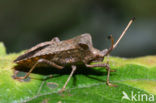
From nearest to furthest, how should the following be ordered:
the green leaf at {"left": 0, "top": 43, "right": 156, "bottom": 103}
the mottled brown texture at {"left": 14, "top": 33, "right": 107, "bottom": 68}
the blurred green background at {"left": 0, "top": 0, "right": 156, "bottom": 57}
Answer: the green leaf at {"left": 0, "top": 43, "right": 156, "bottom": 103}
the mottled brown texture at {"left": 14, "top": 33, "right": 107, "bottom": 68}
the blurred green background at {"left": 0, "top": 0, "right": 156, "bottom": 57}

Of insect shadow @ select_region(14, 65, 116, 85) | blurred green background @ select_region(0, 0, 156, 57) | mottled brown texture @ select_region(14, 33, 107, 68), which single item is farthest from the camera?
blurred green background @ select_region(0, 0, 156, 57)

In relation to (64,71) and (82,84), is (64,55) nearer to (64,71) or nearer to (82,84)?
(64,71)

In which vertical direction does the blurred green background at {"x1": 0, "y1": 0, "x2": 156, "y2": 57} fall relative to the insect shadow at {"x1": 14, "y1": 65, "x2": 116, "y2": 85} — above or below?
above

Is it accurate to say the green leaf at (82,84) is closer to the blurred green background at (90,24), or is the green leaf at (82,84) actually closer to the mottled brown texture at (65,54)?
the mottled brown texture at (65,54)

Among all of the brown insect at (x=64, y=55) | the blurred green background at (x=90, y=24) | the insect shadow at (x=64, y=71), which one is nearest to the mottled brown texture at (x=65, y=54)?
the brown insect at (x=64, y=55)

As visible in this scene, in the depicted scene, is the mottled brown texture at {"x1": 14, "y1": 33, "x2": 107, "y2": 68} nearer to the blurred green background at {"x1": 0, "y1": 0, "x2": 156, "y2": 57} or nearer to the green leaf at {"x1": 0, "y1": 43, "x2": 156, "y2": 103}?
the green leaf at {"x1": 0, "y1": 43, "x2": 156, "y2": 103}

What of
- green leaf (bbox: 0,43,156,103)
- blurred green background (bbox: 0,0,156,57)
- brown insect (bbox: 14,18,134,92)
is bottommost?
green leaf (bbox: 0,43,156,103)

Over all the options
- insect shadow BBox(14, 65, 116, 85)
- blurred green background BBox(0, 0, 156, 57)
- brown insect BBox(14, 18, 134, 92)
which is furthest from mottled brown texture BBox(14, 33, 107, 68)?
blurred green background BBox(0, 0, 156, 57)
